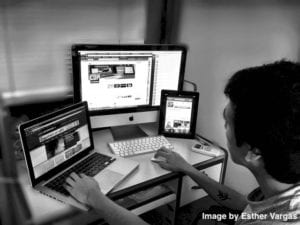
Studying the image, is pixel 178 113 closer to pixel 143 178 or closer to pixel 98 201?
pixel 143 178

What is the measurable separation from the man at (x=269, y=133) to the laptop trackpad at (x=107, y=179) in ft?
1.52

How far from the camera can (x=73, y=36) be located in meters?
1.60

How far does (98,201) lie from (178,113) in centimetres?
71

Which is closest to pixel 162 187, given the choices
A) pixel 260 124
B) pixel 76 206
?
pixel 76 206

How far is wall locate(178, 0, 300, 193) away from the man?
811 millimetres

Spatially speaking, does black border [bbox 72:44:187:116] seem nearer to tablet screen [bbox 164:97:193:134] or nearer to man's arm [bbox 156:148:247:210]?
tablet screen [bbox 164:97:193:134]

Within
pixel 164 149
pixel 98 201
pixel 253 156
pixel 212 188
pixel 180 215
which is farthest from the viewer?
pixel 180 215

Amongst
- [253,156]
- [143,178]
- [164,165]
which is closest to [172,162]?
[164,165]

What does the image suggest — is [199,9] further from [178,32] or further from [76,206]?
[76,206]

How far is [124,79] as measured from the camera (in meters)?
1.42

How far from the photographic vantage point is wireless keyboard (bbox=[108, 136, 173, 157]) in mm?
1322

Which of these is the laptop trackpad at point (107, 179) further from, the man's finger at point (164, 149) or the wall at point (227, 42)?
the wall at point (227, 42)

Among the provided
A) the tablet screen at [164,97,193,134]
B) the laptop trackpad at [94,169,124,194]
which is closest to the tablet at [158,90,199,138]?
the tablet screen at [164,97,193,134]

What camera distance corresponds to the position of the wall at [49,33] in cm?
141
